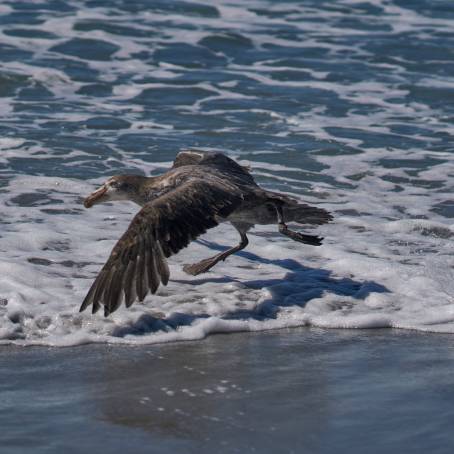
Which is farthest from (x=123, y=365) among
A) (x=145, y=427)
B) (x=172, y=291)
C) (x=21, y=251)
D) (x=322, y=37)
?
(x=322, y=37)

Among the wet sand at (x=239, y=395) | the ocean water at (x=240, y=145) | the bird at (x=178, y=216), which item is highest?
the bird at (x=178, y=216)

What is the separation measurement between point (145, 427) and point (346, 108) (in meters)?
10.0

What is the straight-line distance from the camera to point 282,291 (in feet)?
25.0

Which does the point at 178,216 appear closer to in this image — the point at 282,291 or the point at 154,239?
the point at 154,239

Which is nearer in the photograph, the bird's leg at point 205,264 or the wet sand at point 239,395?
the wet sand at point 239,395

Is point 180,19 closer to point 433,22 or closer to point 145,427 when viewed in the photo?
point 433,22

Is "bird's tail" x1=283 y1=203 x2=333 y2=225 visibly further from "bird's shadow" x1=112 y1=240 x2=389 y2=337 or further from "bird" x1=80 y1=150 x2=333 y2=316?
"bird's shadow" x1=112 y1=240 x2=389 y2=337

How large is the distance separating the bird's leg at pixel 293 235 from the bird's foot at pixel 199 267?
591 mm

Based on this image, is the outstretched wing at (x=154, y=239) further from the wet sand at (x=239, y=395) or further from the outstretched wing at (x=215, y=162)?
the outstretched wing at (x=215, y=162)

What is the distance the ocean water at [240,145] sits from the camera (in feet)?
23.8

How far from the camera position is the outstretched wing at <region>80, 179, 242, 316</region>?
659 centimetres

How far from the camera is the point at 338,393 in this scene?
5.58 m

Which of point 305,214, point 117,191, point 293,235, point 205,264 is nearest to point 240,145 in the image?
point 117,191

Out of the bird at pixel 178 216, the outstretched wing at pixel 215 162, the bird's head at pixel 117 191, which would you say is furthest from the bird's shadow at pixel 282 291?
the bird's head at pixel 117 191
